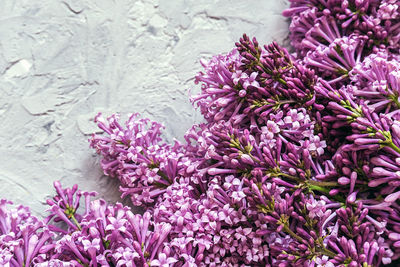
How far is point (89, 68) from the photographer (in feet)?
3.88

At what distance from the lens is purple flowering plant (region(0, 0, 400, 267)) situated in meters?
0.81

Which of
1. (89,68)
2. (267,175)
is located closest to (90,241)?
(267,175)

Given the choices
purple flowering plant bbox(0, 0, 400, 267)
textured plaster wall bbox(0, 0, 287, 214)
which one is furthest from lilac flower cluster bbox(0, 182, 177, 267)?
textured plaster wall bbox(0, 0, 287, 214)

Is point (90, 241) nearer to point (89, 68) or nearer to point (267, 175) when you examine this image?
point (267, 175)

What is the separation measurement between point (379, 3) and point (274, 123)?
408mm

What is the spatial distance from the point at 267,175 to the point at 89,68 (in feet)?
1.92

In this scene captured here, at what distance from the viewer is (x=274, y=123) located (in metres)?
0.88

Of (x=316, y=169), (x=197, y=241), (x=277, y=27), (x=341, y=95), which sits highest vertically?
(x=277, y=27)

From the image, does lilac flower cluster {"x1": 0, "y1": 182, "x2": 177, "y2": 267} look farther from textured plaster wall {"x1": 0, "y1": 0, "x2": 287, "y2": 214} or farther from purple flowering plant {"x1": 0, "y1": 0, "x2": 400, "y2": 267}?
textured plaster wall {"x1": 0, "y1": 0, "x2": 287, "y2": 214}

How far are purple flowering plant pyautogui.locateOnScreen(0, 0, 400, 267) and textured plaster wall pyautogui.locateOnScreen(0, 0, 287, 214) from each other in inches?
3.9

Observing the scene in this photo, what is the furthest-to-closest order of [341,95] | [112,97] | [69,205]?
[112,97] < [69,205] < [341,95]

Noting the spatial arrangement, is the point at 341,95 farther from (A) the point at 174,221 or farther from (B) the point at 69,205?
(B) the point at 69,205

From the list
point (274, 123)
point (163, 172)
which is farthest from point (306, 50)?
point (163, 172)

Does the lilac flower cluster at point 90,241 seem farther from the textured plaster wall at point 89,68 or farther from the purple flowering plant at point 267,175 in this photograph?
the textured plaster wall at point 89,68
